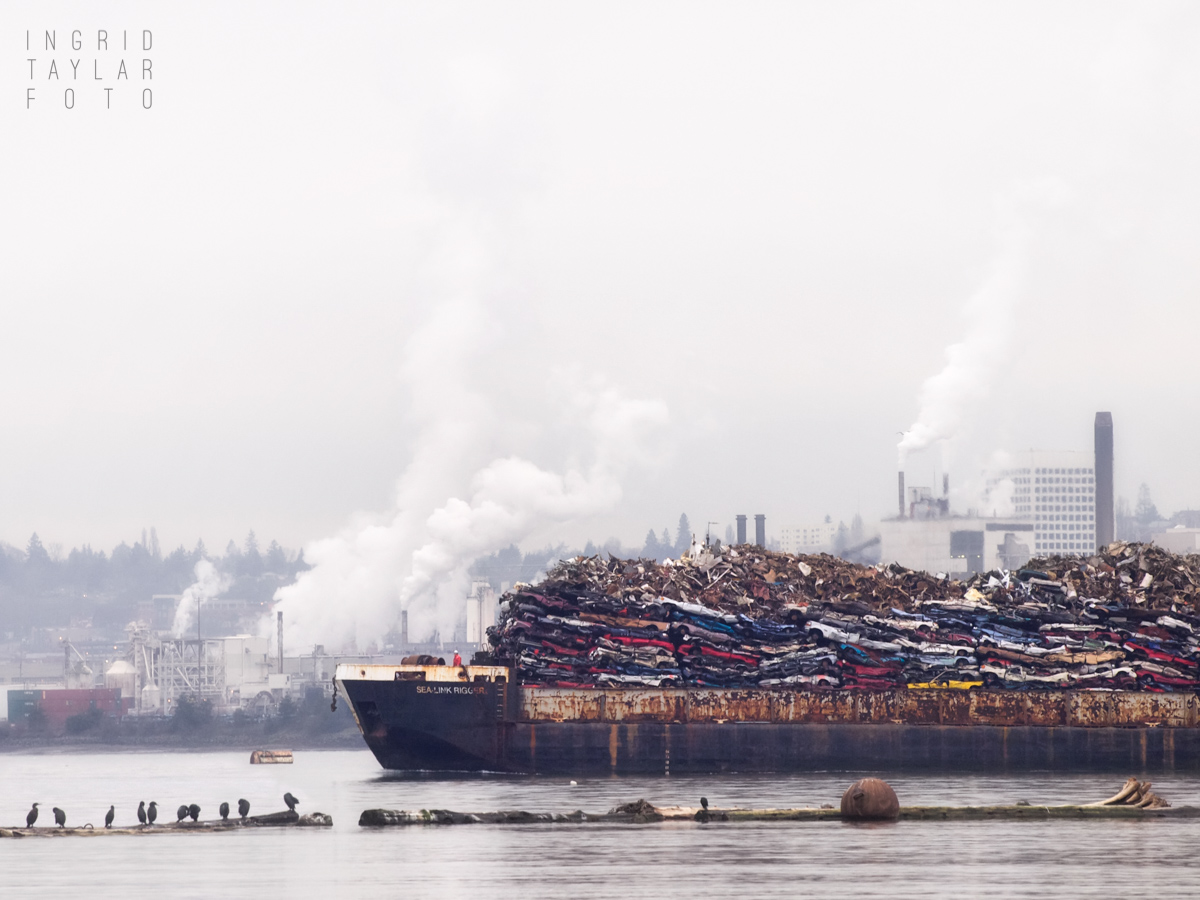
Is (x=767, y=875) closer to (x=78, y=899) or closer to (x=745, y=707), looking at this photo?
(x=78, y=899)

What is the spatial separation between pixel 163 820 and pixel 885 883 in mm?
35863

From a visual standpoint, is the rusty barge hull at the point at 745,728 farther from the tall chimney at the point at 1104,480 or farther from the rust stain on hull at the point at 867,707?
the tall chimney at the point at 1104,480

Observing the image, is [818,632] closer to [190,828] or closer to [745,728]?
[745,728]

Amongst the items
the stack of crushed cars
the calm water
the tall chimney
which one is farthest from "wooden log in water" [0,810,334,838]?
the tall chimney

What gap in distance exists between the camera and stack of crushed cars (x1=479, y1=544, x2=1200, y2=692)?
8712 cm

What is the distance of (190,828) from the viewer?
2110 inches

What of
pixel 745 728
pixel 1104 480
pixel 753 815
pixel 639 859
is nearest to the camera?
Answer: pixel 639 859

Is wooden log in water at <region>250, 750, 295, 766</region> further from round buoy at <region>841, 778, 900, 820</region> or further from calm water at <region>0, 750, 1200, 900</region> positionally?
round buoy at <region>841, 778, 900, 820</region>

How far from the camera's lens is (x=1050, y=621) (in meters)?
90.8

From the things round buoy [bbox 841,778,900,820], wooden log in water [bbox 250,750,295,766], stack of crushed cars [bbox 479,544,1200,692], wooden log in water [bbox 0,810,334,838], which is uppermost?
stack of crushed cars [bbox 479,544,1200,692]

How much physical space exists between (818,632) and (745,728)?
6324 mm

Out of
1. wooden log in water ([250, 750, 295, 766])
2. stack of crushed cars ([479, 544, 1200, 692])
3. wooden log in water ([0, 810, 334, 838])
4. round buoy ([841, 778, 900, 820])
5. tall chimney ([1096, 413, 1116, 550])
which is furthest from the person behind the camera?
tall chimney ([1096, 413, 1116, 550])

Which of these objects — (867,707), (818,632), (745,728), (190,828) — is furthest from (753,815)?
(818,632)

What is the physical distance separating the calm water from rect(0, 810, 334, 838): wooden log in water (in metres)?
0.98
